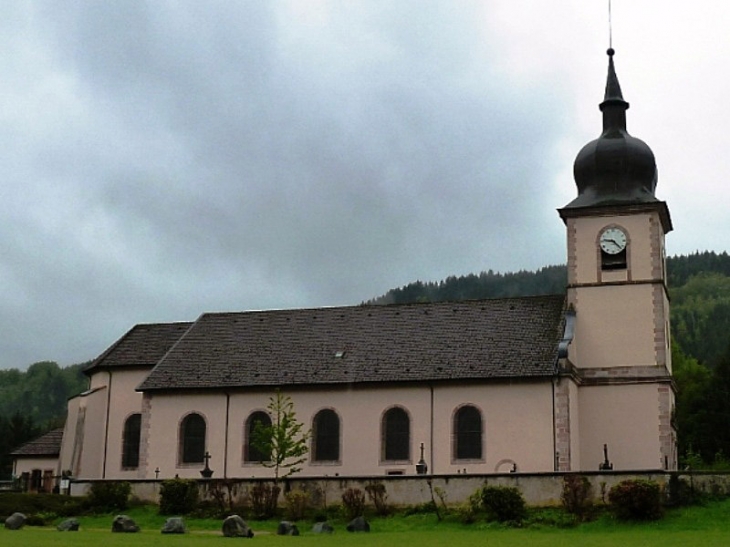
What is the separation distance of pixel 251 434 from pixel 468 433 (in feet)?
35.7

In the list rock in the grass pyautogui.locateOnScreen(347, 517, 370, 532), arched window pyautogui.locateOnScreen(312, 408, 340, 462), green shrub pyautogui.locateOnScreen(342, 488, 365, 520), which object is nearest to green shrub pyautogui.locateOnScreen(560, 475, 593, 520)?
rock in the grass pyautogui.locateOnScreen(347, 517, 370, 532)

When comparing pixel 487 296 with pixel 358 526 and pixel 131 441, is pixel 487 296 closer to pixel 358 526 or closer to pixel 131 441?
pixel 131 441

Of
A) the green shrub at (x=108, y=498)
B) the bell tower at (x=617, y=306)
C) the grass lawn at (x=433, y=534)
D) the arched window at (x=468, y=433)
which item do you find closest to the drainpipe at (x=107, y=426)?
the green shrub at (x=108, y=498)

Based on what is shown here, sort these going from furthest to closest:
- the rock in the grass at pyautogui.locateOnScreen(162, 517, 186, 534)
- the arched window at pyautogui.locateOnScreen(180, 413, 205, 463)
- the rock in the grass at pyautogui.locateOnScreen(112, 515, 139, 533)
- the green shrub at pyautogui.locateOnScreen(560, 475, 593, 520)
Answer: the arched window at pyautogui.locateOnScreen(180, 413, 205, 463)
the green shrub at pyautogui.locateOnScreen(560, 475, 593, 520)
the rock in the grass at pyautogui.locateOnScreen(112, 515, 139, 533)
the rock in the grass at pyautogui.locateOnScreen(162, 517, 186, 534)

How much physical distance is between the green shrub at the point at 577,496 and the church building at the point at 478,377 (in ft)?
29.9

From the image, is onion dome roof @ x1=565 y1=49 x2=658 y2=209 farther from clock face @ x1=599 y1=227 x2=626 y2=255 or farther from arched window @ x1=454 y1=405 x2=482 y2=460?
arched window @ x1=454 y1=405 x2=482 y2=460

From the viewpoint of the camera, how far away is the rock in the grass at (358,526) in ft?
116

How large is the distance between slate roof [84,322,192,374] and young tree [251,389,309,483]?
1015cm

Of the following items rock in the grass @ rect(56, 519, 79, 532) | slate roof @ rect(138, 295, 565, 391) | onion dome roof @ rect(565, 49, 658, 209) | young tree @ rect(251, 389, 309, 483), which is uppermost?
onion dome roof @ rect(565, 49, 658, 209)

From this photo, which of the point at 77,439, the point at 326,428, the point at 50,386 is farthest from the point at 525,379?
the point at 50,386

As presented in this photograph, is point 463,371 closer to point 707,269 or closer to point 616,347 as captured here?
point 616,347

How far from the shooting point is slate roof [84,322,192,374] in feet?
192

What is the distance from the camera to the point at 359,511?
127 ft

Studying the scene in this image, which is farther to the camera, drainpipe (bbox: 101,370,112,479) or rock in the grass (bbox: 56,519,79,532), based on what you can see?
drainpipe (bbox: 101,370,112,479)
